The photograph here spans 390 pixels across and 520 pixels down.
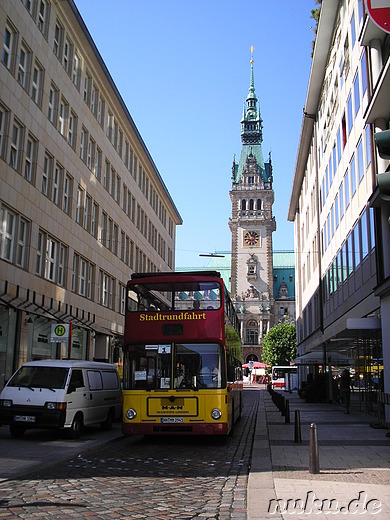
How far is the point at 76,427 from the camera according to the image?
15.6 metres

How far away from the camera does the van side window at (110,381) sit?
18344mm

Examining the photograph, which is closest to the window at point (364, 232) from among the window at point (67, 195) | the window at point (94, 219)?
the window at point (67, 195)

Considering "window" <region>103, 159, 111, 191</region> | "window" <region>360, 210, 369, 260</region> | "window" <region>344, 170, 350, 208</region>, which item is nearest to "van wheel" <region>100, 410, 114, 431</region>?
"window" <region>360, 210, 369, 260</region>

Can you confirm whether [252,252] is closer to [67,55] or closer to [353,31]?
[67,55]

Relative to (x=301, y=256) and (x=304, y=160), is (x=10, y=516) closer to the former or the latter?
(x=304, y=160)

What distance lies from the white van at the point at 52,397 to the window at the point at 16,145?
968 centimetres

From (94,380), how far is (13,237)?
7.94m

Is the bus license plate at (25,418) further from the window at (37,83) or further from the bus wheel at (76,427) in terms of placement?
the window at (37,83)

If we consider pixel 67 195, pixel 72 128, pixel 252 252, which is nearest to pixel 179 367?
pixel 67 195

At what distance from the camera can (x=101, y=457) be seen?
40.2 feet

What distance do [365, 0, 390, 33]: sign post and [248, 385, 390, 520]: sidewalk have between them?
562 cm

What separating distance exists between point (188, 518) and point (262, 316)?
119 m

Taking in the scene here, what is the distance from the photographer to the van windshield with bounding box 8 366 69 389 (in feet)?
50.8

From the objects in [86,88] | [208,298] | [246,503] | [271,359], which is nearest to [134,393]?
[208,298]
